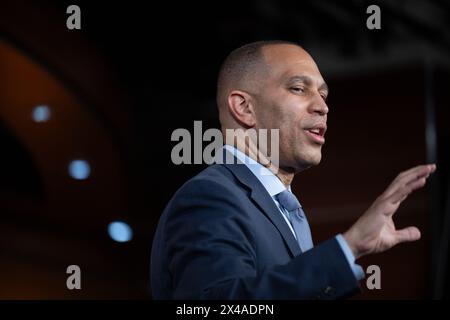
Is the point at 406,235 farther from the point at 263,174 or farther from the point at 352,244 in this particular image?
the point at 263,174

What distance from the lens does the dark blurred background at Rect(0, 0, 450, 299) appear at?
4.27 meters

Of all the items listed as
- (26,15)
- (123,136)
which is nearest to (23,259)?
(123,136)

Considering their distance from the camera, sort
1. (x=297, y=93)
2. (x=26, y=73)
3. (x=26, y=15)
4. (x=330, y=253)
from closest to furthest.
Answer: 1. (x=330, y=253)
2. (x=297, y=93)
3. (x=26, y=15)
4. (x=26, y=73)

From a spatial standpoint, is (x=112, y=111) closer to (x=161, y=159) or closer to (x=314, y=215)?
(x=161, y=159)

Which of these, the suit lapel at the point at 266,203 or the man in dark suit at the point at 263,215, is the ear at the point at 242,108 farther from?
the suit lapel at the point at 266,203

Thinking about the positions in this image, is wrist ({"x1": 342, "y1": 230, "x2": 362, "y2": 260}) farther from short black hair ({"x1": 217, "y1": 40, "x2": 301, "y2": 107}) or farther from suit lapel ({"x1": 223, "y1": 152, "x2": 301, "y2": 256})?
short black hair ({"x1": 217, "y1": 40, "x2": 301, "y2": 107})

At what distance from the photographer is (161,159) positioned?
5.02m

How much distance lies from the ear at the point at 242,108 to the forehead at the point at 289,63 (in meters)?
0.08

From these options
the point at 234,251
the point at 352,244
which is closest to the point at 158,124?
the point at 234,251

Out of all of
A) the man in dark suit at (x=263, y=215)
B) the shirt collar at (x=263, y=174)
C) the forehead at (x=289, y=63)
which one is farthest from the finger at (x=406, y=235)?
the forehead at (x=289, y=63)

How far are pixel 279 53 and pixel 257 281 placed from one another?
64 cm

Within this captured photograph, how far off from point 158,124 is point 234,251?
12.3 feet

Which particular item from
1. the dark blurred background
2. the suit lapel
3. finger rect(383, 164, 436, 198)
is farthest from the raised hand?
the dark blurred background

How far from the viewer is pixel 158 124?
4945 mm
